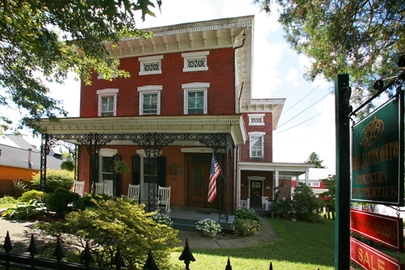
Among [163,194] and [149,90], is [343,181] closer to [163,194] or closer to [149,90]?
[163,194]

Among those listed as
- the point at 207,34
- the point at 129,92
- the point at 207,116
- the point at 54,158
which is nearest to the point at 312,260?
the point at 207,116

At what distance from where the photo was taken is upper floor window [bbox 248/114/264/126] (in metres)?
22.4

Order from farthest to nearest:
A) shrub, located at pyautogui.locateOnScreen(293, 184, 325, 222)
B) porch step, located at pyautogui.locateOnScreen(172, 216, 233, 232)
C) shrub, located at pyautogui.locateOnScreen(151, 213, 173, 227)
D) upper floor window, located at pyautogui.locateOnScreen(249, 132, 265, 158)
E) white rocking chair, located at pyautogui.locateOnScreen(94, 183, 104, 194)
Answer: upper floor window, located at pyautogui.locateOnScreen(249, 132, 265, 158) → shrub, located at pyautogui.locateOnScreen(293, 184, 325, 222) → white rocking chair, located at pyautogui.locateOnScreen(94, 183, 104, 194) → porch step, located at pyautogui.locateOnScreen(172, 216, 233, 232) → shrub, located at pyautogui.locateOnScreen(151, 213, 173, 227)

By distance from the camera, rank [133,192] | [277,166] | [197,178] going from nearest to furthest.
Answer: [133,192]
[197,178]
[277,166]

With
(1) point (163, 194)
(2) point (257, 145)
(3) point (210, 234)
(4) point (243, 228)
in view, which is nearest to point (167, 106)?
(1) point (163, 194)

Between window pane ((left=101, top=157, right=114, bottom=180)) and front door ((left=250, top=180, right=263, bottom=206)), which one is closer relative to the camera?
window pane ((left=101, top=157, right=114, bottom=180))

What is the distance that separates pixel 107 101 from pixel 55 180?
6.19m

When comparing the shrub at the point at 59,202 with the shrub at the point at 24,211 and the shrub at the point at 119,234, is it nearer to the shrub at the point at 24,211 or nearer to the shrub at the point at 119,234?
the shrub at the point at 24,211

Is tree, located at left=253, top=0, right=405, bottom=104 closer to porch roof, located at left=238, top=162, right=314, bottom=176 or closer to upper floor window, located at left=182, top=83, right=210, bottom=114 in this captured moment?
upper floor window, located at left=182, top=83, right=210, bottom=114

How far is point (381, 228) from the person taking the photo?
2.02m

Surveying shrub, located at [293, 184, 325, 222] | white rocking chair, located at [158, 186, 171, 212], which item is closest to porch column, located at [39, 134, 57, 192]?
white rocking chair, located at [158, 186, 171, 212]

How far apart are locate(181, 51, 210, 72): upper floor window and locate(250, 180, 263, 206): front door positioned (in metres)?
12.7

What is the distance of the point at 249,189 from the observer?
22688mm

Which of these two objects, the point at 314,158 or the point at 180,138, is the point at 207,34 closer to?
the point at 180,138
